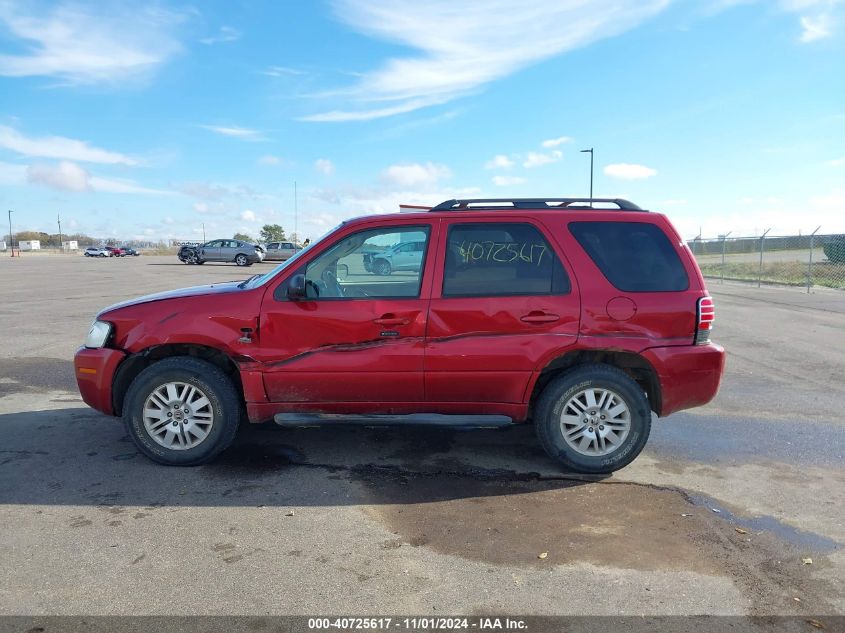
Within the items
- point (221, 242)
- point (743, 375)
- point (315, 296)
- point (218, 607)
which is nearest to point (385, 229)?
point (315, 296)

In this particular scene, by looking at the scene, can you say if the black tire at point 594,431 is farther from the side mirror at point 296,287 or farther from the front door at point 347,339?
the side mirror at point 296,287

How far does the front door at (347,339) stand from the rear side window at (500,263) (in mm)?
190

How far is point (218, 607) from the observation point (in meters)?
2.84

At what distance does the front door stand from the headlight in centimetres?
116

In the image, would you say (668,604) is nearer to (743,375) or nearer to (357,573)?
(357,573)

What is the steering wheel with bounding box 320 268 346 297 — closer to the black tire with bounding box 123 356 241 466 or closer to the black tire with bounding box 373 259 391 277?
the black tire with bounding box 373 259 391 277

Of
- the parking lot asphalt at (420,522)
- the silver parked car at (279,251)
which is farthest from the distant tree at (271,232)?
the parking lot asphalt at (420,522)

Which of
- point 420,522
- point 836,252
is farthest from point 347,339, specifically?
point 836,252

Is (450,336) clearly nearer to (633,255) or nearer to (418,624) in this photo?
(633,255)

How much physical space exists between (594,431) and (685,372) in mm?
763

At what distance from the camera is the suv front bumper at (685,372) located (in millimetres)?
4406

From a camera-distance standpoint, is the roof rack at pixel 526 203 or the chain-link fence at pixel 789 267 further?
the chain-link fence at pixel 789 267

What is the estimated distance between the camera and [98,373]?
15.0 feet

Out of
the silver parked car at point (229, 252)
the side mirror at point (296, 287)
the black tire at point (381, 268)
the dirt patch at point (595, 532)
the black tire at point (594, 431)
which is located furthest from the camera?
the silver parked car at point (229, 252)
